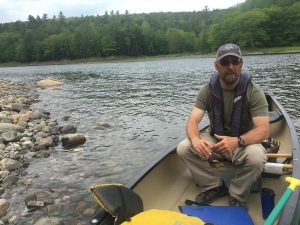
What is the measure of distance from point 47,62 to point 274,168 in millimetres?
130610

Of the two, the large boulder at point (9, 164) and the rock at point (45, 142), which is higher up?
the large boulder at point (9, 164)

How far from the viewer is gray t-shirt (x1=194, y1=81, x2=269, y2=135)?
4.69 meters

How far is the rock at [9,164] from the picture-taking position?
875 centimetres

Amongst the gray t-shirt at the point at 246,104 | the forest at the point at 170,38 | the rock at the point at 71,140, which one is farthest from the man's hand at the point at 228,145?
the forest at the point at 170,38

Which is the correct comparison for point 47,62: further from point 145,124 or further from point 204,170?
point 204,170

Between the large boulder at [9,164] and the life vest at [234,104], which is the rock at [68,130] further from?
the life vest at [234,104]

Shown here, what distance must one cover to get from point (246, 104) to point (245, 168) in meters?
0.90

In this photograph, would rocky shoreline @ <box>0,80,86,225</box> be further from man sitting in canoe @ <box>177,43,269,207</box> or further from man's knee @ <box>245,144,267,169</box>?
man's knee @ <box>245,144,267,169</box>

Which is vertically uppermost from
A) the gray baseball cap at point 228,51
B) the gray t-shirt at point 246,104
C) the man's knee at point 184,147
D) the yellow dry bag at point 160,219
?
the gray baseball cap at point 228,51

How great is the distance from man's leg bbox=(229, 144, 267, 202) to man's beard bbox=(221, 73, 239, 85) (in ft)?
3.01

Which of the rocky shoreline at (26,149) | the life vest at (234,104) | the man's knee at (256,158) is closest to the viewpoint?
the man's knee at (256,158)

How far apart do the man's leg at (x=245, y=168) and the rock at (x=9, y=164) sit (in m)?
6.20

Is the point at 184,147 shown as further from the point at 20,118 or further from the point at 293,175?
the point at 20,118

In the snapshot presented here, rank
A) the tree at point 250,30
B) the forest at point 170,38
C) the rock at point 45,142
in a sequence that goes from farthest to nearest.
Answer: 1. the forest at point 170,38
2. the tree at point 250,30
3. the rock at point 45,142
